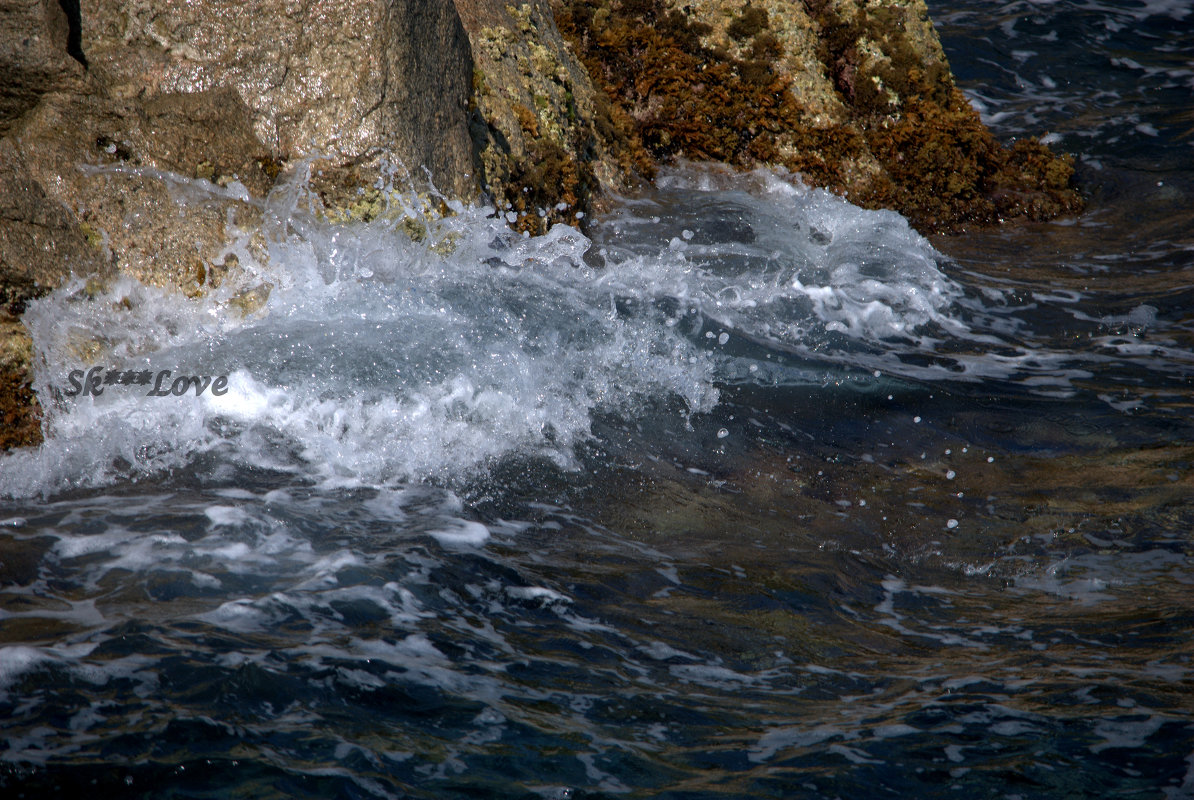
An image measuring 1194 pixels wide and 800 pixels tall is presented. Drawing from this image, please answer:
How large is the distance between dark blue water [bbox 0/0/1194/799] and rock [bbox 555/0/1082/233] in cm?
97

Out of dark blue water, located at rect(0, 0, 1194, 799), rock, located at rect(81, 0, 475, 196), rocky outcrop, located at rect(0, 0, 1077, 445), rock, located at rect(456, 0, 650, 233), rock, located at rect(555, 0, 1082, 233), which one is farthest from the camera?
rock, located at rect(555, 0, 1082, 233)

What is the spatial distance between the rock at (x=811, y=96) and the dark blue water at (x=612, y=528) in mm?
967

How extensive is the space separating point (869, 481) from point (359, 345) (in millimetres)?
2425

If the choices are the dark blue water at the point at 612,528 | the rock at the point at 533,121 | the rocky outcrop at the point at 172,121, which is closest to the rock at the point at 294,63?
the rocky outcrop at the point at 172,121

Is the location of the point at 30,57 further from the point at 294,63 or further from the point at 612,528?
the point at 612,528

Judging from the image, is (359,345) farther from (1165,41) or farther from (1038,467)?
(1165,41)

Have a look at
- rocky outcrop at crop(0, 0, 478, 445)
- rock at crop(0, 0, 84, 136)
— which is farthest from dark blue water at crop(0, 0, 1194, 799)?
rock at crop(0, 0, 84, 136)

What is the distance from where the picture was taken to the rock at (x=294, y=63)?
443cm

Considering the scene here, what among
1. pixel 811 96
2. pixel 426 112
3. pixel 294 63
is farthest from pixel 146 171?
pixel 811 96

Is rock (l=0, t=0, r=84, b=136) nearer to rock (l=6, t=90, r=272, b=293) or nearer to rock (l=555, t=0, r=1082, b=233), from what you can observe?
rock (l=6, t=90, r=272, b=293)

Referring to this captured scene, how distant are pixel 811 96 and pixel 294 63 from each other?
4152 millimetres

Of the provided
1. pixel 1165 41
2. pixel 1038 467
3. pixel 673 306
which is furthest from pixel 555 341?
Answer: pixel 1165 41

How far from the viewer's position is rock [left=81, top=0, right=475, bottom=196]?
4.43 metres

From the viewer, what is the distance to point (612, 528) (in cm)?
363
